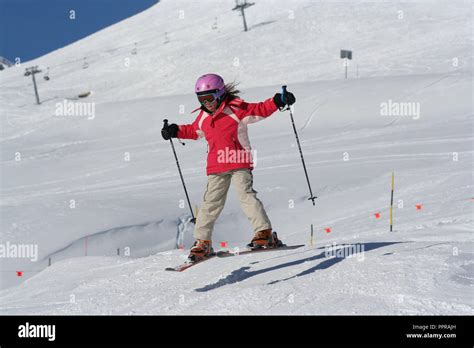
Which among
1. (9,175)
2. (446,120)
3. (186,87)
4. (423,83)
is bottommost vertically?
(9,175)

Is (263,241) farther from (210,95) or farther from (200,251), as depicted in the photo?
(210,95)

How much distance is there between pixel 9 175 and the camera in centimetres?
2062

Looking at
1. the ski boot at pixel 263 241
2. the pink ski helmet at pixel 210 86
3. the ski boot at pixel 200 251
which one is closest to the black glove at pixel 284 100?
the pink ski helmet at pixel 210 86

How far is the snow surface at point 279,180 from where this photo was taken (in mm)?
4988

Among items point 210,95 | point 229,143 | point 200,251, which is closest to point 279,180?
point 200,251

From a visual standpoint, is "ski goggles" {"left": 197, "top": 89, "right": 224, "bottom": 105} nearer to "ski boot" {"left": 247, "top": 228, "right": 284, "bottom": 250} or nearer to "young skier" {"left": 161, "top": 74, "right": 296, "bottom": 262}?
"young skier" {"left": 161, "top": 74, "right": 296, "bottom": 262}

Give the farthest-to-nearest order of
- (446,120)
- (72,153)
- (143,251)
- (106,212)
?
(72,153) < (446,120) < (106,212) < (143,251)

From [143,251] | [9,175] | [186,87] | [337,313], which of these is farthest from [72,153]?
[337,313]

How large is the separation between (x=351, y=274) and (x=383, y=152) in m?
12.1

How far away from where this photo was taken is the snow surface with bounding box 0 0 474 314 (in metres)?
4.99

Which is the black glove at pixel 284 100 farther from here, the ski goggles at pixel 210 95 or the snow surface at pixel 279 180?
the snow surface at pixel 279 180

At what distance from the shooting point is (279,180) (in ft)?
48.3

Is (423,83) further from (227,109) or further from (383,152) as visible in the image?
(227,109)

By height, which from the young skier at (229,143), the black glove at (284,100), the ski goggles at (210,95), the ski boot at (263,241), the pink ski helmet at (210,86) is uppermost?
the pink ski helmet at (210,86)
